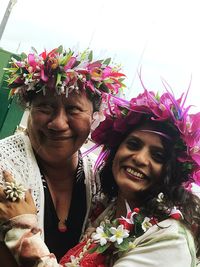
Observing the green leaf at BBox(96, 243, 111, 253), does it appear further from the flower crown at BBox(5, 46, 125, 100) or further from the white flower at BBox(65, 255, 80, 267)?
the flower crown at BBox(5, 46, 125, 100)

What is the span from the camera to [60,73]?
6.18ft

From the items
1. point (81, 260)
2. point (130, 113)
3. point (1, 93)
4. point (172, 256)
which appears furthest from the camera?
point (1, 93)

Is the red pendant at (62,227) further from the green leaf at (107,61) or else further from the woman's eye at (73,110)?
the green leaf at (107,61)

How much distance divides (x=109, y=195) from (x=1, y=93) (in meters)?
1.92

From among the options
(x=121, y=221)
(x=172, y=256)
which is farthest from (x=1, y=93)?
(x=172, y=256)

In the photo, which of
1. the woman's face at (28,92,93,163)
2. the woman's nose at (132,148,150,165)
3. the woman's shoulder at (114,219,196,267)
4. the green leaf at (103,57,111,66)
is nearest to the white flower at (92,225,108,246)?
the woman's shoulder at (114,219,196,267)

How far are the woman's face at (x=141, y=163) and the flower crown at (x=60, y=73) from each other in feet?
1.25

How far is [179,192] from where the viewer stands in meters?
1.77

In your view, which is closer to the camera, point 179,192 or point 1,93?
point 179,192

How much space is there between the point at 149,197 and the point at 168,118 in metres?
0.38

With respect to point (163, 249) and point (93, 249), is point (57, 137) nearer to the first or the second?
point (93, 249)

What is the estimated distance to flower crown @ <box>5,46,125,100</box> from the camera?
1876 millimetres

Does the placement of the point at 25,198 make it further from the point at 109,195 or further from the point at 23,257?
the point at 109,195

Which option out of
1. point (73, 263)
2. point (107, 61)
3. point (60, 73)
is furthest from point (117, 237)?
point (107, 61)
